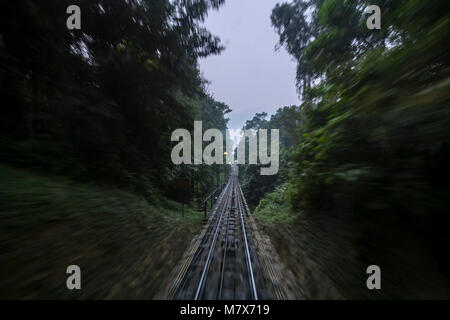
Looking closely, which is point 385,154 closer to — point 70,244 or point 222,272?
point 222,272

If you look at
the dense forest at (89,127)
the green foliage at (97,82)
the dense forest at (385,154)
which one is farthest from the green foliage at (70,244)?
the dense forest at (385,154)

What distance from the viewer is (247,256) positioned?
421cm

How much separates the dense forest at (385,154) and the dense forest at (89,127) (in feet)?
12.3

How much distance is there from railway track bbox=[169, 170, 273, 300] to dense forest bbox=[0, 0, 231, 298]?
1.85 ft

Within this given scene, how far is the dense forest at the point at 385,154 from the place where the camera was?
1.77m

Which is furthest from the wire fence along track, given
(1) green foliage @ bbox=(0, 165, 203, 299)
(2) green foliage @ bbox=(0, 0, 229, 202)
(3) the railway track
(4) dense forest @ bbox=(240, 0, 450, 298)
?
(2) green foliage @ bbox=(0, 0, 229, 202)

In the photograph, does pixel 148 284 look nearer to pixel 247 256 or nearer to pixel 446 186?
pixel 247 256

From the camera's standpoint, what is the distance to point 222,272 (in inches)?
138

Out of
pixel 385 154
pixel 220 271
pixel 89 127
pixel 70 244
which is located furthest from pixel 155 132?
pixel 385 154

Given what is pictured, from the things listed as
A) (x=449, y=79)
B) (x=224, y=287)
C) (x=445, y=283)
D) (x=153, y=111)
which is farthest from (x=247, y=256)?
(x=153, y=111)

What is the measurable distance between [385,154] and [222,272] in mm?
3912

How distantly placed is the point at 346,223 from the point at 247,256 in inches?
105

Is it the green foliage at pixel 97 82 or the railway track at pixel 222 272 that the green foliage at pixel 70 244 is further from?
the green foliage at pixel 97 82
